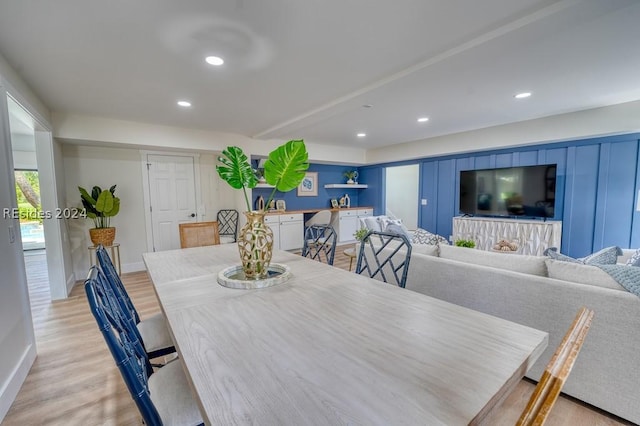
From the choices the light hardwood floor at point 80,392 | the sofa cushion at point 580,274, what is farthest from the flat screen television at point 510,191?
the light hardwood floor at point 80,392

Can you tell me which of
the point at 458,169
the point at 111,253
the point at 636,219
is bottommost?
the point at 111,253

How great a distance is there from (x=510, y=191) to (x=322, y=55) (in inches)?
163

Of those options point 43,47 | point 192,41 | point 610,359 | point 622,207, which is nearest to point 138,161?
point 43,47

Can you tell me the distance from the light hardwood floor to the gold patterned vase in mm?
1076

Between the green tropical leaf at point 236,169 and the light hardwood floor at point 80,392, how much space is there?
1503mm

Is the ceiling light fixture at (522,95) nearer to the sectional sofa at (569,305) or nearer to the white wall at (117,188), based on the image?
the sectional sofa at (569,305)

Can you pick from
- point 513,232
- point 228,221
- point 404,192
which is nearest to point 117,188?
point 228,221

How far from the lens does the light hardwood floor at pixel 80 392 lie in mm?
1608

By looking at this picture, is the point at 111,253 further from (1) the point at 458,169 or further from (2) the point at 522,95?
(1) the point at 458,169

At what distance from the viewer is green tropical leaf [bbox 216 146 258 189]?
1769 millimetres

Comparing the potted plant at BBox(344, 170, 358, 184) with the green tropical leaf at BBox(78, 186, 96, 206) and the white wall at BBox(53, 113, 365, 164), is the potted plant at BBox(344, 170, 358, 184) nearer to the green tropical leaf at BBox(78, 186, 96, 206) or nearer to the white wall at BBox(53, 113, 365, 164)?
the white wall at BBox(53, 113, 365, 164)

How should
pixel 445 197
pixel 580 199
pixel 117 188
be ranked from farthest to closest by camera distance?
pixel 445 197 → pixel 117 188 → pixel 580 199

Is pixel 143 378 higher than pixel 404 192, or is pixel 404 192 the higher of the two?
pixel 404 192

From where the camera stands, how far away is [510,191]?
15.4 ft
